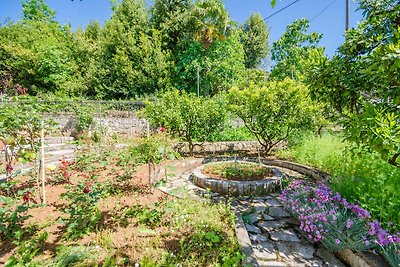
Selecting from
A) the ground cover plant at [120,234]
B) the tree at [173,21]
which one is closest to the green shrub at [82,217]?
the ground cover plant at [120,234]

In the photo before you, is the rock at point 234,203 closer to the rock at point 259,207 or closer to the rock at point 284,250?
the rock at point 259,207

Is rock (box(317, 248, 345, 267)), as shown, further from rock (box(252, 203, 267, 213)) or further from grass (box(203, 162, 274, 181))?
grass (box(203, 162, 274, 181))

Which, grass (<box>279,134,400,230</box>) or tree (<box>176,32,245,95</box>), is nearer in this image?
grass (<box>279,134,400,230</box>)

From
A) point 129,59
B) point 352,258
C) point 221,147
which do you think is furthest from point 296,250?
point 129,59

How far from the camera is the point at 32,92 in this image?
15336 millimetres

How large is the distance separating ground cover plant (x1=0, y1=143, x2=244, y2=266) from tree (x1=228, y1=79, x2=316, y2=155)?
437 cm

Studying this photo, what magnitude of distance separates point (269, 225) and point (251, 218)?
0.29m

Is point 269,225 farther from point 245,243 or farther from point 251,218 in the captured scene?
point 245,243

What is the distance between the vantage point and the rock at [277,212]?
11.5ft

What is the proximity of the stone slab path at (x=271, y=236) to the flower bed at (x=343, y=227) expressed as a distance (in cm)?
18

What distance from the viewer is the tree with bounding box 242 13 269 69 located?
79.8ft

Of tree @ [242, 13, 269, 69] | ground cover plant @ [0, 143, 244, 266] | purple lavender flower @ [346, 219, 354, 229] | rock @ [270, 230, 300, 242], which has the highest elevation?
tree @ [242, 13, 269, 69]

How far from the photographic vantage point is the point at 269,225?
3197 millimetres

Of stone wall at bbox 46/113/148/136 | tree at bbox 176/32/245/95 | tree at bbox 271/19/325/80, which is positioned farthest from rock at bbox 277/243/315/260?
tree at bbox 271/19/325/80
